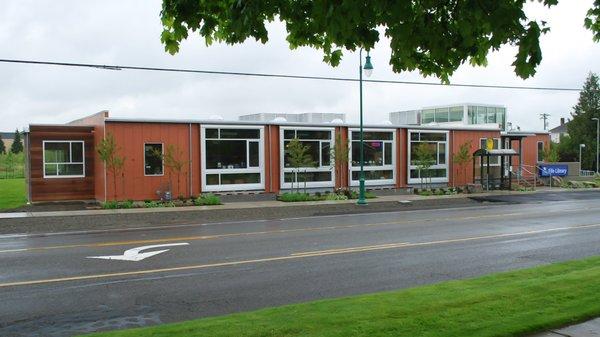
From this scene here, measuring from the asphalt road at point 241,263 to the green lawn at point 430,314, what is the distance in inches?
45.7

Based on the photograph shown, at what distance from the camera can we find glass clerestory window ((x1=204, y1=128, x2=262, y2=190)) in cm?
2656

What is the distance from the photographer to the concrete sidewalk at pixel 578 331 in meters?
5.67

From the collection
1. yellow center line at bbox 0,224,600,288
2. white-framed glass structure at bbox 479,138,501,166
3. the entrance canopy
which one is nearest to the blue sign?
white-framed glass structure at bbox 479,138,501,166

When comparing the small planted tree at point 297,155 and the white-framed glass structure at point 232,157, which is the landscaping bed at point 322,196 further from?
the white-framed glass structure at point 232,157

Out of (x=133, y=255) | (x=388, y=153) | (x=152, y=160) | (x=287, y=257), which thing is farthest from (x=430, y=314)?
(x=388, y=153)

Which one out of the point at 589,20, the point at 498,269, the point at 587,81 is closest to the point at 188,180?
the point at 498,269

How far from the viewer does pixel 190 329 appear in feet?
19.2

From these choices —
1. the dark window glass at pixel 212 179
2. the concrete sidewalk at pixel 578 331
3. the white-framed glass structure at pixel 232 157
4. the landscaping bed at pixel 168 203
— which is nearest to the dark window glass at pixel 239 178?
the white-framed glass structure at pixel 232 157

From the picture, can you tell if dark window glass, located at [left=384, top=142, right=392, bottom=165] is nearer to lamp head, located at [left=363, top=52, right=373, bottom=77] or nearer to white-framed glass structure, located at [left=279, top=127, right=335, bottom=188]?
white-framed glass structure, located at [left=279, top=127, right=335, bottom=188]

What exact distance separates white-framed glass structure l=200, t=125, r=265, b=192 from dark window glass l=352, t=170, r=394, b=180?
5.73m

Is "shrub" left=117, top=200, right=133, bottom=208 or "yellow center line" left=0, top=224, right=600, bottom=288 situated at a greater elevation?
"shrub" left=117, top=200, right=133, bottom=208

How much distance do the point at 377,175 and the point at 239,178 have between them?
27.2 ft

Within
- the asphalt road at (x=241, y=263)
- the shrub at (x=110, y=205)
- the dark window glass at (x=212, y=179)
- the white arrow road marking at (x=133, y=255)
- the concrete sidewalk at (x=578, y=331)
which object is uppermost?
the dark window glass at (x=212, y=179)

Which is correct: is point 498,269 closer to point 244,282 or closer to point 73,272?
point 244,282
